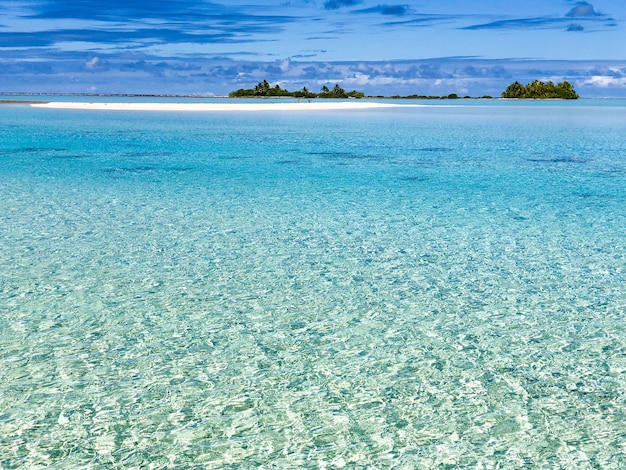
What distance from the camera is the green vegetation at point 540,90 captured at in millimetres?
142625

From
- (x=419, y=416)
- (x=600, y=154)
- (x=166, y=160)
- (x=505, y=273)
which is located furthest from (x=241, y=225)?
(x=600, y=154)

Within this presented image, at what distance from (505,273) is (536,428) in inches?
123

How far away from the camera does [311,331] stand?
4.94m

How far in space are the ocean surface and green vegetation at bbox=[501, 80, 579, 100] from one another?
5542 inches

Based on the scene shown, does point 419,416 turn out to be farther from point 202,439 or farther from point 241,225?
point 241,225

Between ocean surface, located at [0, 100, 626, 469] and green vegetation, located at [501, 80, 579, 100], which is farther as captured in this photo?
green vegetation, located at [501, 80, 579, 100]

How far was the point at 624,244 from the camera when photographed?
7.98 meters

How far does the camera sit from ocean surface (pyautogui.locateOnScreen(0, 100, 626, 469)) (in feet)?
11.3

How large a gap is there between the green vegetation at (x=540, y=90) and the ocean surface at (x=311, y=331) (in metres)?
141

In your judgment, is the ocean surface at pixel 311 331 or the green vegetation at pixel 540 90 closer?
the ocean surface at pixel 311 331

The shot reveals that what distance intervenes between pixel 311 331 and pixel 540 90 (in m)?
148

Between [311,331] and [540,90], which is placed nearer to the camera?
[311,331]

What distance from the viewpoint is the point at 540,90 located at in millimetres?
142375

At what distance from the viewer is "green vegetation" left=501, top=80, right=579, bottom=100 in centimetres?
14262
